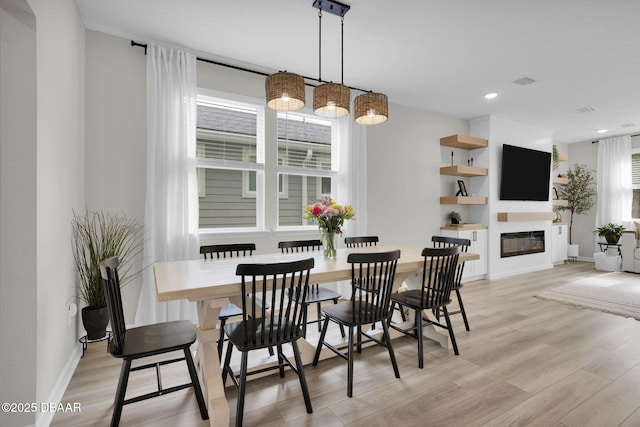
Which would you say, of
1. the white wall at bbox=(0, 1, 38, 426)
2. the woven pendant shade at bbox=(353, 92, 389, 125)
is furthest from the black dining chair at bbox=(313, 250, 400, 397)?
the white wall at bbox=(0, 1, 38, 426)

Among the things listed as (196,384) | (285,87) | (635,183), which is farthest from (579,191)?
(196,384)

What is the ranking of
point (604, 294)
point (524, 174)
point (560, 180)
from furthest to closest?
point (560, 180), point (524, 174), point (604, 294)

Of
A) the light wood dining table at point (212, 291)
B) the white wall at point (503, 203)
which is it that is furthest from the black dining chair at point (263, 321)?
the white wall at point (503, 203)

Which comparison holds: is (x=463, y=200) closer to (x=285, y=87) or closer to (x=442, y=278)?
(x=442, y=278)

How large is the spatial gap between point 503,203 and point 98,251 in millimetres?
6034

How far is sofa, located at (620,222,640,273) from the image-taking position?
5.91 m

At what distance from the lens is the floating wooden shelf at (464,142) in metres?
5.28

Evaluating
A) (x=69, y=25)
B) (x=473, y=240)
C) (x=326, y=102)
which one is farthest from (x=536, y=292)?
(x=69, y=25)

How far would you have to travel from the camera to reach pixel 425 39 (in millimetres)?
3107

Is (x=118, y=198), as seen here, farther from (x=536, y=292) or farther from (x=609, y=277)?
(x=609, y=277)

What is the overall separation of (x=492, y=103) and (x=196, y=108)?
432cm

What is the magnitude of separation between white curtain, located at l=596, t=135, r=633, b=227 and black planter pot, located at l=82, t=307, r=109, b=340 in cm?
920

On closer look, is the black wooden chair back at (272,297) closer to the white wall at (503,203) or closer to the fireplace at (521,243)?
the white wall at (503,203)

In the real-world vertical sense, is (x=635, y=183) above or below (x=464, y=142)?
below
